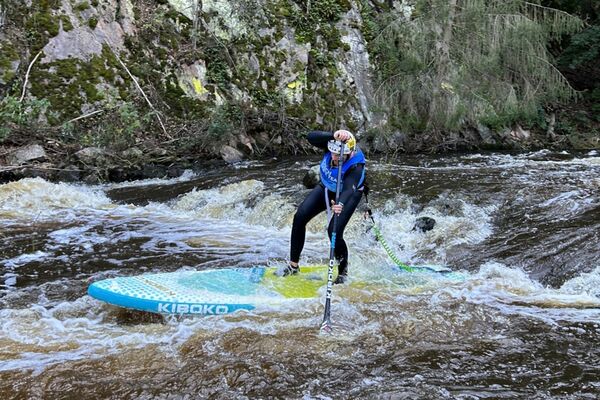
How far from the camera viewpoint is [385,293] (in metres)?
5.18

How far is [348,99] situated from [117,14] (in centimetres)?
716

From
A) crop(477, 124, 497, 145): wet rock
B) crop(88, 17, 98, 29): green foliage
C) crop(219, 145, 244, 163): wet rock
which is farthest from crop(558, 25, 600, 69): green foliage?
crop(88, 17, 98, 29): green foliage

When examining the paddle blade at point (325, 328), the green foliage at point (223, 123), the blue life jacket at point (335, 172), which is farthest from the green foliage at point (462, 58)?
the paddle blade at point (325, 328)

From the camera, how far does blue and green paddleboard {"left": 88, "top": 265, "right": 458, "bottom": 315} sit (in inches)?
176

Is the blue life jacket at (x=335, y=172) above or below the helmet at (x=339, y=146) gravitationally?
below

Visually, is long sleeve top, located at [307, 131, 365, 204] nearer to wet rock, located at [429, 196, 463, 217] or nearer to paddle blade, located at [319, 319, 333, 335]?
paddle blade, located at [319, 319, 333, 335]

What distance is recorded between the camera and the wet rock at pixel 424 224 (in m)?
7.78

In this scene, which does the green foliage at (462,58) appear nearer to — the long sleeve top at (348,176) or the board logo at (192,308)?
the long sleeve top at (348,176)

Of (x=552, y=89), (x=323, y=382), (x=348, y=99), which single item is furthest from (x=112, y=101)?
(x=552, y=89)

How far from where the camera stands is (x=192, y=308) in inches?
177

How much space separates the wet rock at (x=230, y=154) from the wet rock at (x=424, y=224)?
6.55 metres

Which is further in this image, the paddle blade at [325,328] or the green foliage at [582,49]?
the green foliage at [582,49]

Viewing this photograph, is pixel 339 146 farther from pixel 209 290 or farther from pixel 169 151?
pixel 169 151

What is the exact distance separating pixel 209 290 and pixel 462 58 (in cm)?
1252
